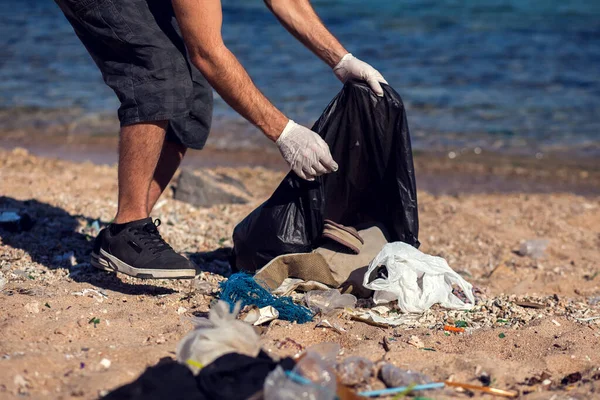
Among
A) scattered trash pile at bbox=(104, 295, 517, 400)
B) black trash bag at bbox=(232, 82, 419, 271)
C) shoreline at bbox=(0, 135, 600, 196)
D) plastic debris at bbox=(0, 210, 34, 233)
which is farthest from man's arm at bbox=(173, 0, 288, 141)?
shoreline at bbox=(0, 135, 600, 196)

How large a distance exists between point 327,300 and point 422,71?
7.09 meters

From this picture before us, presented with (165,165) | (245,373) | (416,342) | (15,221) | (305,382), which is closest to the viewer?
(305,382)

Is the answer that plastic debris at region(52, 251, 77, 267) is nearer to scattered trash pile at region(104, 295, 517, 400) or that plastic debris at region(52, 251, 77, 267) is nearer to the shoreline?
scattered trash pile at region(104, 295, 517, 400)

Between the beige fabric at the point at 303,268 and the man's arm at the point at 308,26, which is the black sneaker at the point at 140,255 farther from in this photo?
the man's arm at the point at 308,26

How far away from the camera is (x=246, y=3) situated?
48.9 ft

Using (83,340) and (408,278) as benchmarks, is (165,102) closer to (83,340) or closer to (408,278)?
(83,340)

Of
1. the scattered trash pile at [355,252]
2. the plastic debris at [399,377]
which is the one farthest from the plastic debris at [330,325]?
the plastic debris at [399,377]

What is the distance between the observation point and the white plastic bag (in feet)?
9.77

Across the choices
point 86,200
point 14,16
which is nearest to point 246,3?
point 14,16

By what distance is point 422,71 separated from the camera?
9555 mm

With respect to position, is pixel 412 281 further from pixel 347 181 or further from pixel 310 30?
pixel 310 30

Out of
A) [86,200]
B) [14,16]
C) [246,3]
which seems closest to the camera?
[86,200]

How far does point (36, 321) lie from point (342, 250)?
49.9 inches

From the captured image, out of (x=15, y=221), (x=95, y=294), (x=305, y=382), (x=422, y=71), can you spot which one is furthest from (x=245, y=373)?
(x=422, y=71)
